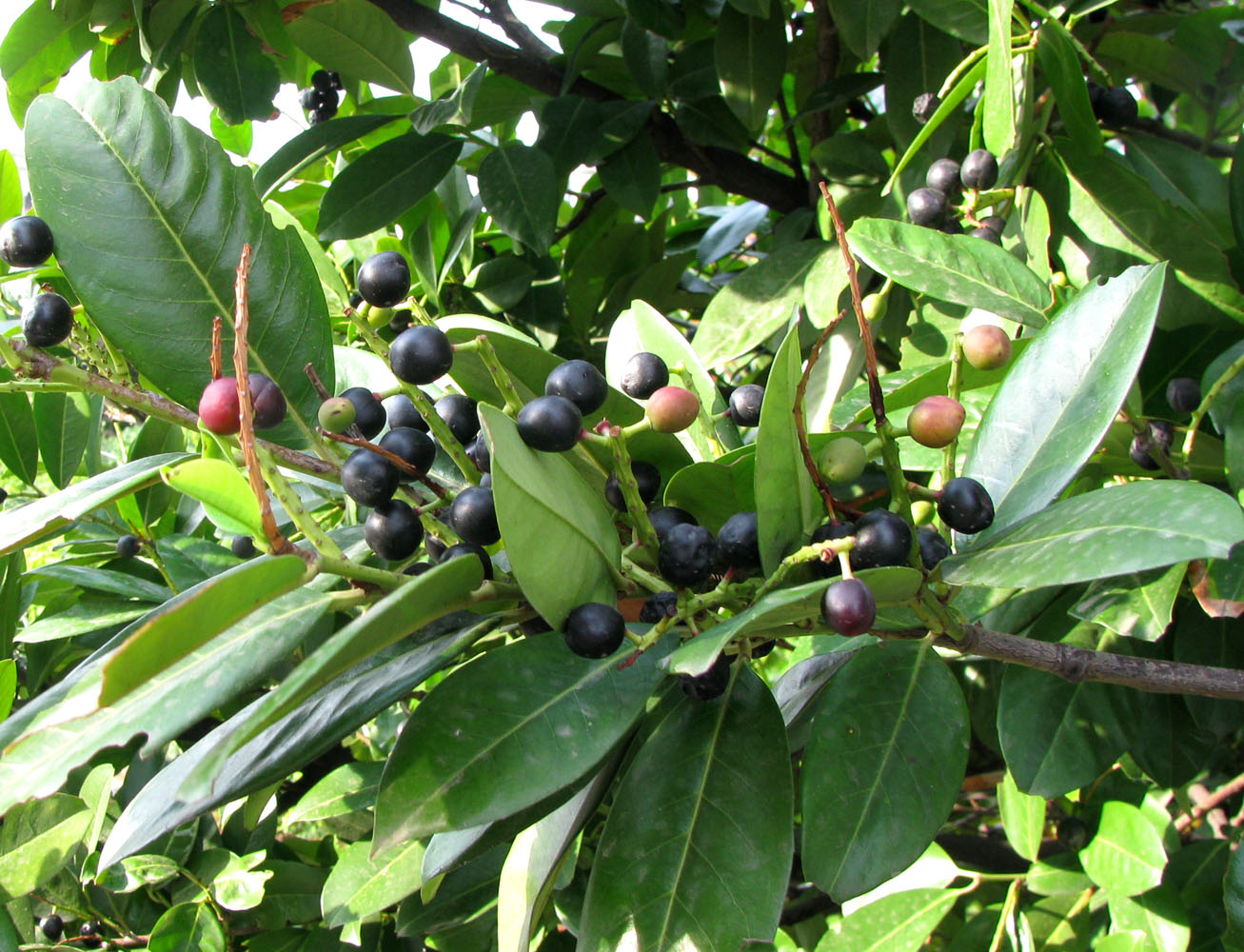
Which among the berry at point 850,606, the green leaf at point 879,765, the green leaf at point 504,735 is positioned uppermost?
the berry at point 850,606

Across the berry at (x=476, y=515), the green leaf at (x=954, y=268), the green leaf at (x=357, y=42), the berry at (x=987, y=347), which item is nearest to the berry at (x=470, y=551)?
the berry at (x=476, y=515)

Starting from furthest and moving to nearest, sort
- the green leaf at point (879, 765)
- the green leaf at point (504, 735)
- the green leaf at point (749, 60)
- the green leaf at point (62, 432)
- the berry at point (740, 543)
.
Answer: the green leaf at point (749, 60) < the green leaf at point (62, 432) < the green leaf at point (879, 765) < the berry at point (740, 543) < the green leaf at point (504, 735)

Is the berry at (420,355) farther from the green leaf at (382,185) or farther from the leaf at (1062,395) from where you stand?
the green leaf at (382,185)

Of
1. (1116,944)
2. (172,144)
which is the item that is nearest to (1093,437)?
(172,144)

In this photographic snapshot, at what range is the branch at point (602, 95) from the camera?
193 cm

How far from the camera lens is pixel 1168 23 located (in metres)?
1.91

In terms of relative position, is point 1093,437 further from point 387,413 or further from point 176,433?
point 176,433

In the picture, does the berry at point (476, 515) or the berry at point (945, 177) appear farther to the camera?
the berry at point (945, 177)

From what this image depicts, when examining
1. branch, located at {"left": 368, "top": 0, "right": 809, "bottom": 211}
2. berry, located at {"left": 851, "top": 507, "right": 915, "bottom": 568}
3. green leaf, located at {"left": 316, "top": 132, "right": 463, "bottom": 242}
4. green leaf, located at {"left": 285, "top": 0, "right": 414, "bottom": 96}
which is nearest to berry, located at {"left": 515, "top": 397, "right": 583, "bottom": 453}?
berry, located at {"left": 851, "top": 507, "right": 915, "bottom": 568}

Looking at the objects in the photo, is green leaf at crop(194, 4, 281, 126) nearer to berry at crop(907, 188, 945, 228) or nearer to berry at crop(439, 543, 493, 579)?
berry at crop(907, 188, 945, 228)

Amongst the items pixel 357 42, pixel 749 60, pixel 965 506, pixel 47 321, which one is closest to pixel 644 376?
pixel 965 506

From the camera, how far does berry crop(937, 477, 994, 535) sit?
77 centimetres

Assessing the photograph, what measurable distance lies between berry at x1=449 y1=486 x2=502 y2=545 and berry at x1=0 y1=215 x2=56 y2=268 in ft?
1.42

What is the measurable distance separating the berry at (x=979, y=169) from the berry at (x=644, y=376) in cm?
82
